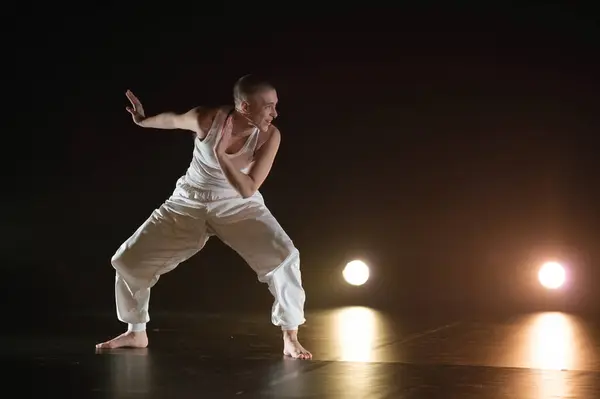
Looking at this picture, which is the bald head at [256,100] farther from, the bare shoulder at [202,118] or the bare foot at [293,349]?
the bare foot at [293,349]

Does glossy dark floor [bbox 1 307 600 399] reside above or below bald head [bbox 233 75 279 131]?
below

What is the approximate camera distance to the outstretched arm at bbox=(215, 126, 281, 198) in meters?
2.63

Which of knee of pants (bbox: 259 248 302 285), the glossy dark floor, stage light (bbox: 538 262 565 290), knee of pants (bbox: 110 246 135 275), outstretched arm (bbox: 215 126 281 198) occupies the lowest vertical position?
the glossy dark floor

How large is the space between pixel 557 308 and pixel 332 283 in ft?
3.50

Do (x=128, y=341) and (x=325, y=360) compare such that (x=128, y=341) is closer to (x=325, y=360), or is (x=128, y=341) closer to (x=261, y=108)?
(x=325, y=360)

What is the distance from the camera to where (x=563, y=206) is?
4.27 metres

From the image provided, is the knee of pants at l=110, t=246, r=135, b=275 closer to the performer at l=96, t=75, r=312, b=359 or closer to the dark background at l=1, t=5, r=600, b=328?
the performer at l=96, t=75, r=312, b=359

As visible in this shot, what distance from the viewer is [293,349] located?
2752mm

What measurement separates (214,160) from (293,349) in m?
0.60

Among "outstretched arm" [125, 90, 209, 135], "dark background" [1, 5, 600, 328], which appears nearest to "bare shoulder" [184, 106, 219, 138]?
"outstretched arm" [125, 90, 209, 135]

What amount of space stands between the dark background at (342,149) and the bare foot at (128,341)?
997 mm

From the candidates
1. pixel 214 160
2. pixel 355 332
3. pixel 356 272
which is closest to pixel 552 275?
pixel 356 272

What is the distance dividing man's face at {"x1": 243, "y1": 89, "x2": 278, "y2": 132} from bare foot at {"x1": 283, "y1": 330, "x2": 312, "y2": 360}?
0.60m

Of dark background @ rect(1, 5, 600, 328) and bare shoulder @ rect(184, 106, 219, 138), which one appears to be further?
dark background @ rect(1, 5, 600, 328)
